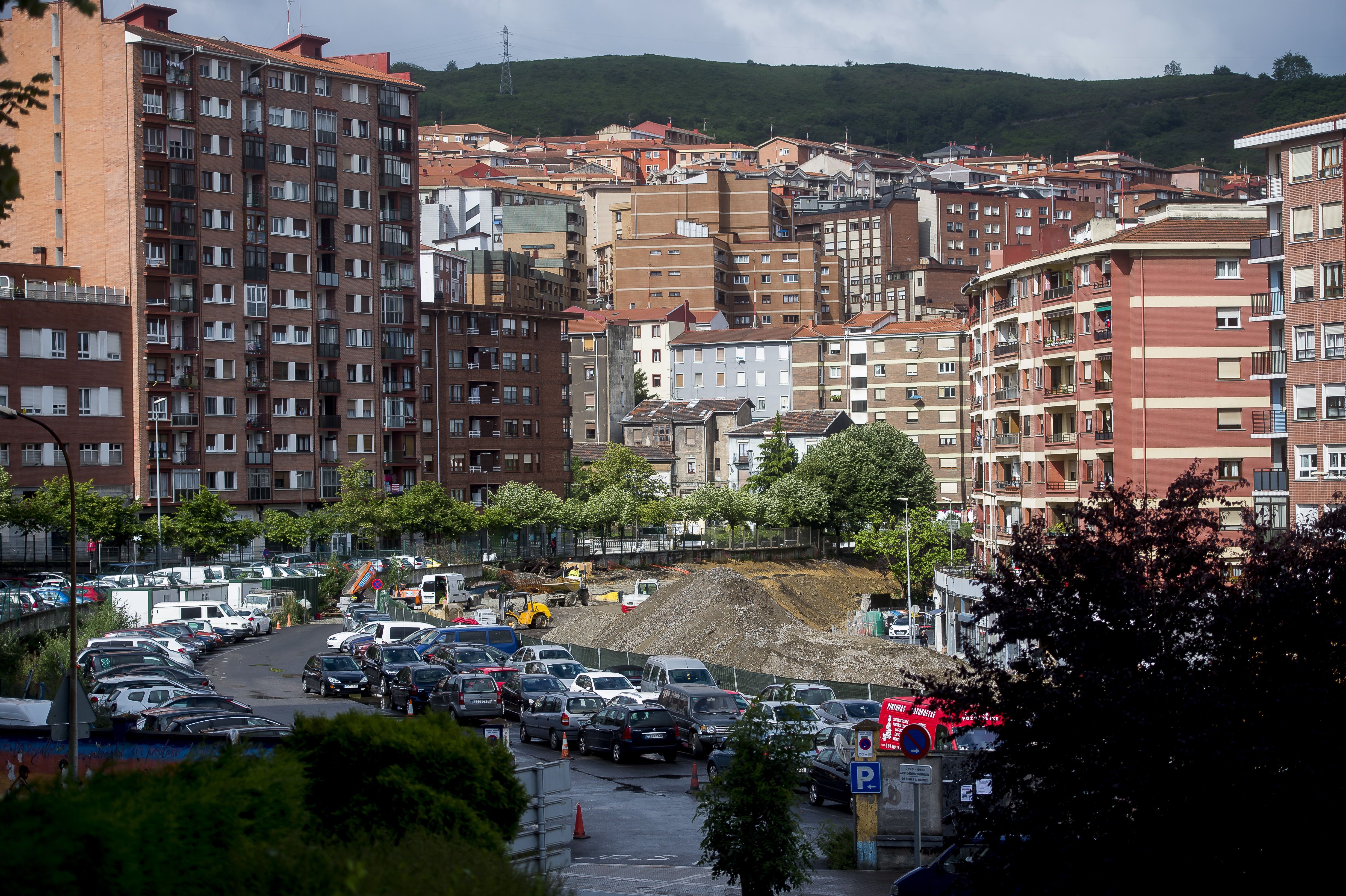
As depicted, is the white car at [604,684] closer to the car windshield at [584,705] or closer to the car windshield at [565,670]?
the car windshield at [565,670]

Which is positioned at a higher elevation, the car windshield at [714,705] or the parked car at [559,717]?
the car windshield at [714,705]

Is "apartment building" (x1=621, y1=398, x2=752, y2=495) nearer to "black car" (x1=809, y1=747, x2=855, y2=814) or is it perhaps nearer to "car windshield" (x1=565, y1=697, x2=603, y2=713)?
"car windshield" (x1=565, y1=697, x2=603, y2=713)

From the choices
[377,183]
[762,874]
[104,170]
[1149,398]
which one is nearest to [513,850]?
[762,874]

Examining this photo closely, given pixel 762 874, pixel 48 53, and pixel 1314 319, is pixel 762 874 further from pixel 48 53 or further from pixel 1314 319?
pixel 48 53

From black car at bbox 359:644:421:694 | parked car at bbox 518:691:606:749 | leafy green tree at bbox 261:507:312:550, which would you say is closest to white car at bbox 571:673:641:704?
parked car at bbox 518:691:606:749

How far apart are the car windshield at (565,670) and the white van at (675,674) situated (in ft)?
7.00

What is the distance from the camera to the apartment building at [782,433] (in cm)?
11681

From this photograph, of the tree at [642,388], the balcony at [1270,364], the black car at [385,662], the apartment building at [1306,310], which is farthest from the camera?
the tree at [642,388]

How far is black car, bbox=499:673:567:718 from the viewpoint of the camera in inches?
1460

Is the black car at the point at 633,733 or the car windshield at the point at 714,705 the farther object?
the car windshield at the point at 714,705

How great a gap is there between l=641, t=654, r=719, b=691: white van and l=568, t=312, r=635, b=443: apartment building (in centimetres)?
9424

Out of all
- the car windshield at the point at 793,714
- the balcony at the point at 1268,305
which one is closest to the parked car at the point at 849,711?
the car windshield at the point at 793,714

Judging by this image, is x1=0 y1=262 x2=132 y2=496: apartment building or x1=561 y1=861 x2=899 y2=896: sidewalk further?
x1=0 y1=262 x2=132 y2=496: apartment building

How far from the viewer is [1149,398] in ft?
172
